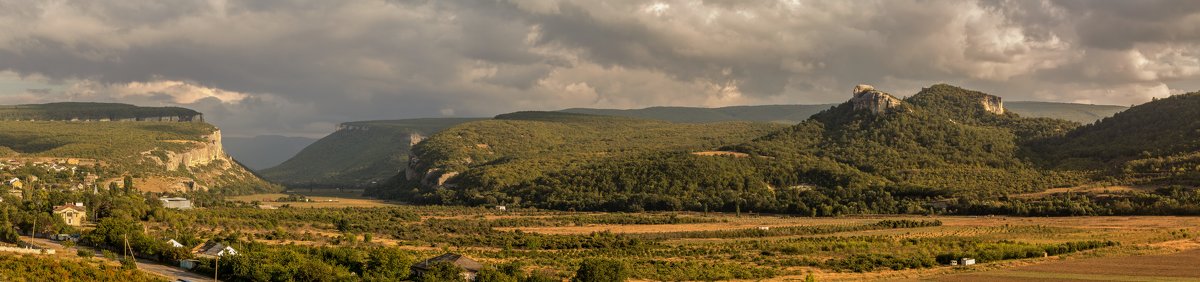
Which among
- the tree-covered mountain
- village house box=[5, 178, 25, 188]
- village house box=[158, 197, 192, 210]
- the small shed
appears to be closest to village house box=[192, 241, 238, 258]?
the small shed

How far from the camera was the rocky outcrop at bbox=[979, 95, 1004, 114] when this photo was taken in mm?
191125

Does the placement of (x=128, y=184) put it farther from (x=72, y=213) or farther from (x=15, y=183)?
(x=72, y=213)

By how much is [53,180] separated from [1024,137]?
470ft

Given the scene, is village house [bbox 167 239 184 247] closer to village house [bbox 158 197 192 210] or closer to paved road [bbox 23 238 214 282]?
paved road [bbox 23 238 214 282]

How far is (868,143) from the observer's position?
550 feet

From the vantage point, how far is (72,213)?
328 feet

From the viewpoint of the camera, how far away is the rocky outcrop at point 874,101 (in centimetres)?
18012

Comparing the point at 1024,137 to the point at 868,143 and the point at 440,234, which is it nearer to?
the point at 868,143

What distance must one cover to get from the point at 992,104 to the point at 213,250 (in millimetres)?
155658

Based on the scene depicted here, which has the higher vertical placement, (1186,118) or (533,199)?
(1186,118)

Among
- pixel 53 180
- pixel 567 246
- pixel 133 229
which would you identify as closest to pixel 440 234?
pixel 567 246

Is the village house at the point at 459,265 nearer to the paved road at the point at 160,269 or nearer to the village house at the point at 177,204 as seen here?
the paved road at the point at 160,269

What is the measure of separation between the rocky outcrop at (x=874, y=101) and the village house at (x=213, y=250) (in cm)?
12871

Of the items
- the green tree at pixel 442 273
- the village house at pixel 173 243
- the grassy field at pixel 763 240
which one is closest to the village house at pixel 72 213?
the grassy field at pixel 763 240
